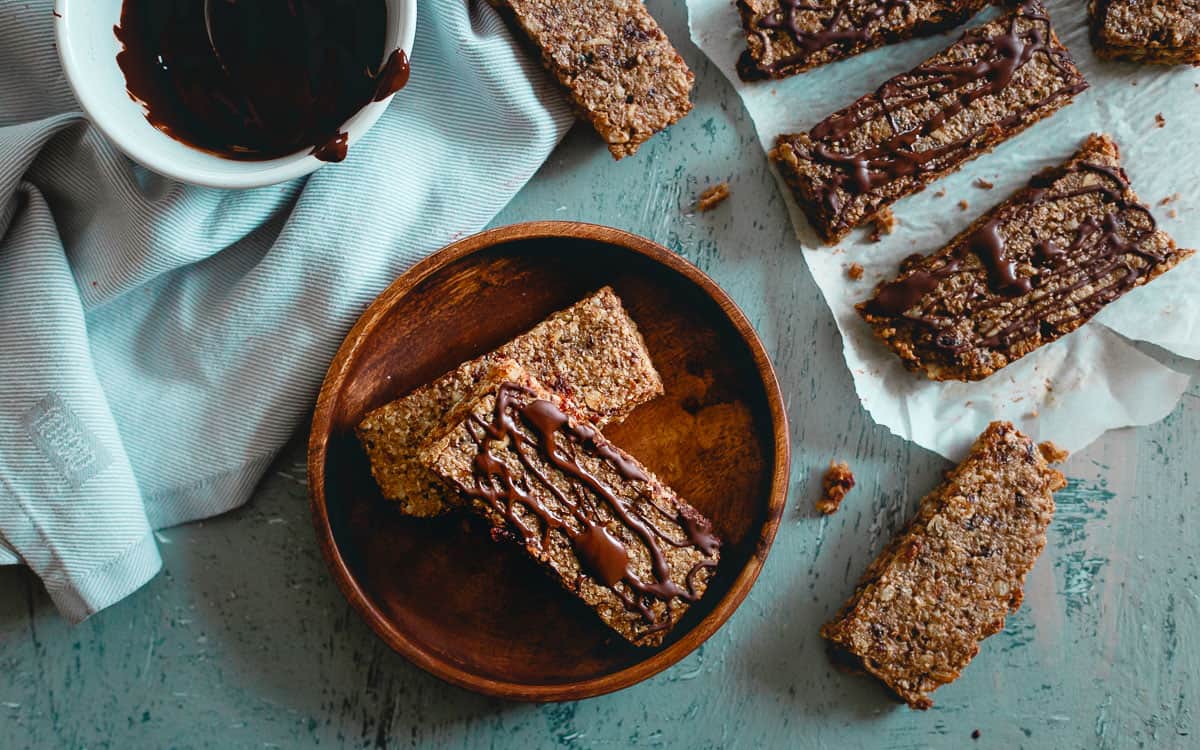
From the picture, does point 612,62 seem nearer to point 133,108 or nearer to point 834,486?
point 133,108

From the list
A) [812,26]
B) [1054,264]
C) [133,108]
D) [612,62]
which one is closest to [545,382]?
[612,62]

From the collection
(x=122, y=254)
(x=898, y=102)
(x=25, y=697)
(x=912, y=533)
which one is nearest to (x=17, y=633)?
(x=25, y=697)

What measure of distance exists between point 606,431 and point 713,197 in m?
0.83

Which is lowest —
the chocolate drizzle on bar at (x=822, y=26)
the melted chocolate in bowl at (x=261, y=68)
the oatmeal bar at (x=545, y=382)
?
the oatmeal bar at (x=545, y=382)

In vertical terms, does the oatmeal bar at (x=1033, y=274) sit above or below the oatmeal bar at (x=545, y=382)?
below

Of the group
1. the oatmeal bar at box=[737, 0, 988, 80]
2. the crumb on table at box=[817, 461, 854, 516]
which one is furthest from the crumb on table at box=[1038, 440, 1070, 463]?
the oatmeal bar at box=[737, 0, 988, 80]

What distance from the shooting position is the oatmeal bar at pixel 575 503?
2494 millimetres

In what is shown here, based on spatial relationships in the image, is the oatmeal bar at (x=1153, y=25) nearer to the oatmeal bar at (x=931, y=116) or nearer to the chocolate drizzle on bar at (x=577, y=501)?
the oatmeal bar at (x=931, y=116)

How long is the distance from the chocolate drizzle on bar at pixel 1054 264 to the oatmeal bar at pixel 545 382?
0.86 m

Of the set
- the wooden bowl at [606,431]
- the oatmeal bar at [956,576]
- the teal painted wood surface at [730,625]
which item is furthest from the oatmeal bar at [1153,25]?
the wooden bowl at [606,431]

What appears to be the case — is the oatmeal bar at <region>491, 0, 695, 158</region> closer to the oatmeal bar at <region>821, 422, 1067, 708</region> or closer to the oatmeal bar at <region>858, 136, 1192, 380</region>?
the oatmeal bar at <region>858, 136, 1192, 380</region>

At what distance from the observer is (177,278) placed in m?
2.79

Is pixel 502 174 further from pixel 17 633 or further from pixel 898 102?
pixel 17 633

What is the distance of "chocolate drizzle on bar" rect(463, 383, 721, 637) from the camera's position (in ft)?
8.21
